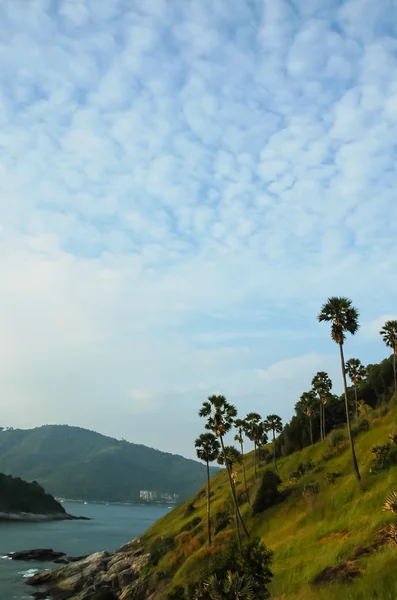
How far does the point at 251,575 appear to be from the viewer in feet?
77.7

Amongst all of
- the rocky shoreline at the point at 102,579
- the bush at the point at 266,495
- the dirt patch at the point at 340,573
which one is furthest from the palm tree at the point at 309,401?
the dirt patch at the point at 340,573

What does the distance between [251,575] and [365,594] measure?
6799 mm

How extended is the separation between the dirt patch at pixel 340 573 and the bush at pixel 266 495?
3234 cm

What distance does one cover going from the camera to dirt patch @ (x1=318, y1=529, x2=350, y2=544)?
108 feet

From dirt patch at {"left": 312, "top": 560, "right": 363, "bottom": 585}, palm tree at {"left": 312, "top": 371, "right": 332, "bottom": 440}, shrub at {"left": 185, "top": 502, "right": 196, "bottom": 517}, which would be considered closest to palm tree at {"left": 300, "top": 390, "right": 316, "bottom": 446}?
palm tree at {"left": 312, "top": 371, "right": 332, "bottom": 440}

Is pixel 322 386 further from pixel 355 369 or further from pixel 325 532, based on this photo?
pixel 325 532

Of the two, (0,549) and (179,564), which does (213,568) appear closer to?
(179,564)

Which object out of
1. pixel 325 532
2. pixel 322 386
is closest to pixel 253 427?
pixel 322 386

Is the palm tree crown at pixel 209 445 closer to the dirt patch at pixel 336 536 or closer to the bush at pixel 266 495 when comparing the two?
the bush at pixel 266 495

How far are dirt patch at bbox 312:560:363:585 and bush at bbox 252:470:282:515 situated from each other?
32.3 m

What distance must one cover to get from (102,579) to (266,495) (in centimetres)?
2875

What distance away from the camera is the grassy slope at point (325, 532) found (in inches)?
846

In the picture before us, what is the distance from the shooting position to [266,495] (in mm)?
56812

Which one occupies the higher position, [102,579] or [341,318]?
[341,318]
